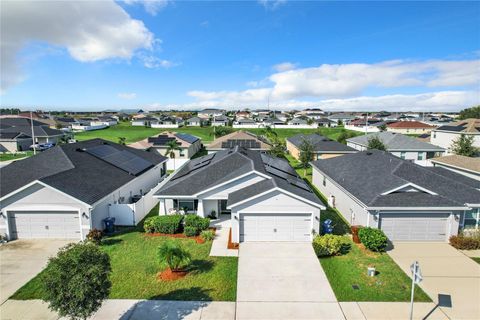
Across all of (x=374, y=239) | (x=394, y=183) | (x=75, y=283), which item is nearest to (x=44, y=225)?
(x=75, y=283)

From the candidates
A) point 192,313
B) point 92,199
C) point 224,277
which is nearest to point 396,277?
point 224,277

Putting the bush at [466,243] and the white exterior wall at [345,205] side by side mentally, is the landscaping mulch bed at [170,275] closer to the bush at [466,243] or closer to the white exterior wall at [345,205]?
the white exterior wall at [345,205]

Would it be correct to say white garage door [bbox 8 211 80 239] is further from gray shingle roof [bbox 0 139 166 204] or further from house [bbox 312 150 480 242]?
house [bbox 312 150 480 242]

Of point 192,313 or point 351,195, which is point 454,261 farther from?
point 192,313

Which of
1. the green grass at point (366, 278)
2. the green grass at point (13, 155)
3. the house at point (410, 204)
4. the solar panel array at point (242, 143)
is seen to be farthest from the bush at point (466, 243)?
the green grass at point (13, 155)

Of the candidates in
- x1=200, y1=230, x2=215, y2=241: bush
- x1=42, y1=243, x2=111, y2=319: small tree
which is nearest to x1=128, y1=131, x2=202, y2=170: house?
x1=200, y1=230, x2=215, y2=241: bush

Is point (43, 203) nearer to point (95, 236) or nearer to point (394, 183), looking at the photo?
point (95, 236)
